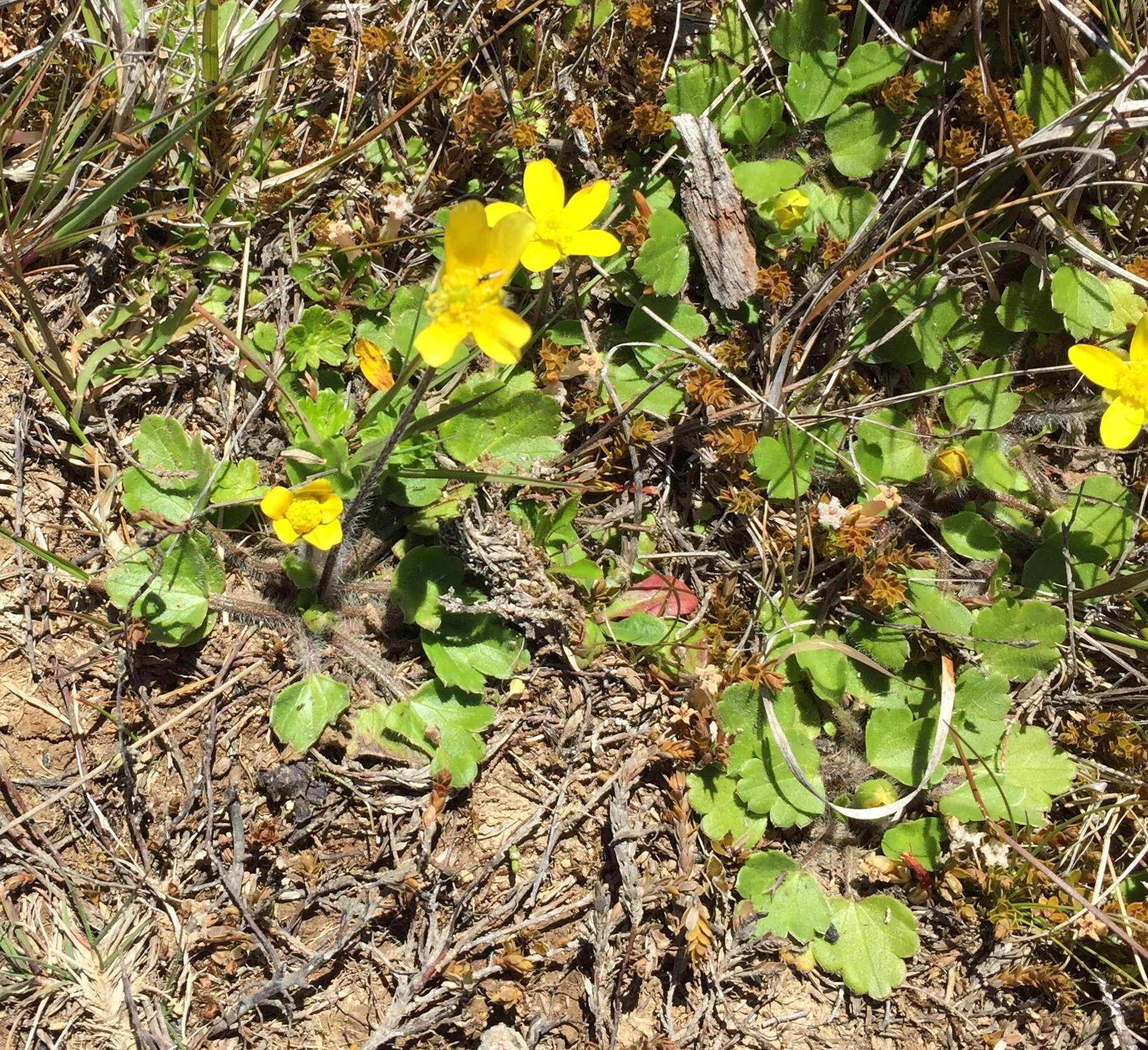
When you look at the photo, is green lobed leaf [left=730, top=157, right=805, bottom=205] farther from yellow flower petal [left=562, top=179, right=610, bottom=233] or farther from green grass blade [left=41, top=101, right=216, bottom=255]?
green grass blade [left=41, top=101, right=216, bottom=255]

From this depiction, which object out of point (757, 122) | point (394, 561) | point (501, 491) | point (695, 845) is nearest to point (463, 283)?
point (501, 491)

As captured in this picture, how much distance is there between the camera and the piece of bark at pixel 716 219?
405 cm

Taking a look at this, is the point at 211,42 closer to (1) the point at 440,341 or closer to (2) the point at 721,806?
(1) the point at 440,341

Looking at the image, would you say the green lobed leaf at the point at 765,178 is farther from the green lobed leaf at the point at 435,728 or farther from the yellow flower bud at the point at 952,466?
the green lobed leaf at the point at 435,728

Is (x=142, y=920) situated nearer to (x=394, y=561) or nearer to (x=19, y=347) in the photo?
(x=394, y=561)

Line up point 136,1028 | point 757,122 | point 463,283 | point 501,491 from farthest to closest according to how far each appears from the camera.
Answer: point 757,122
point 501,491
point 136,1028
point 463,283

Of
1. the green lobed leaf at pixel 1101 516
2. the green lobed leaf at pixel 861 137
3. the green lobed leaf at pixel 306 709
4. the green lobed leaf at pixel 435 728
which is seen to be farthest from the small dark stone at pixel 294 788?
the green lobed leaf at pixel 861 137

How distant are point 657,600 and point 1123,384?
80.8 inches

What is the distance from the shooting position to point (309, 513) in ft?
10.9

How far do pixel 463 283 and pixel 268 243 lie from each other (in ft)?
6.71

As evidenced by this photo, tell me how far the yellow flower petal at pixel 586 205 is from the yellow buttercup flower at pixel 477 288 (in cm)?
90

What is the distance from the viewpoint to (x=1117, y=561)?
4203mm

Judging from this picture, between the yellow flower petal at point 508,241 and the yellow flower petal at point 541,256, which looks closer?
the yellow flower petal at point 508,241

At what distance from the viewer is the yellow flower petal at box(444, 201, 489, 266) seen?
2451 millimetres
